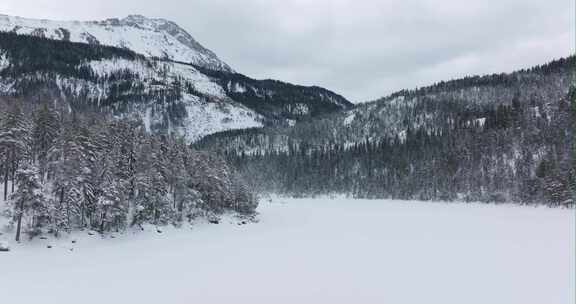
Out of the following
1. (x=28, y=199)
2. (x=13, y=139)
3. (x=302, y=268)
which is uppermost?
(x=13, y=139)

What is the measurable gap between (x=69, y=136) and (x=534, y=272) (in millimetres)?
50501

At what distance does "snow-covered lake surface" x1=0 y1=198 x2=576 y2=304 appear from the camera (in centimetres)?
→ 2355

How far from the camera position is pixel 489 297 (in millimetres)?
22766

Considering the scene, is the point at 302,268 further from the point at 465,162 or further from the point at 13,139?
the point at 465,162

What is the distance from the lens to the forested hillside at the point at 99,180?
1578 inches

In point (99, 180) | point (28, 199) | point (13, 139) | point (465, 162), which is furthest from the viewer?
point (465, 162)

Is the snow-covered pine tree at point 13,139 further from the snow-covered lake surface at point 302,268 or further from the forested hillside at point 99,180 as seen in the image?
the snow-covered lake surface at point 302,268

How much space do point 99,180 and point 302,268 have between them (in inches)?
1217

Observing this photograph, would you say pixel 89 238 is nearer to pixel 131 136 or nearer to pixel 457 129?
pixel 131 136

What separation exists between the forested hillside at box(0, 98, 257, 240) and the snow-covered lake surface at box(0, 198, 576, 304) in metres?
3.35

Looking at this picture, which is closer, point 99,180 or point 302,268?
point 302,268

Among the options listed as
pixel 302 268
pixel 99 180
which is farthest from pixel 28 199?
pixel 302 268

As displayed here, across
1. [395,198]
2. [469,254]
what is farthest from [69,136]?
[395,198]

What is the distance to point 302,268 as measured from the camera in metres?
30.5
